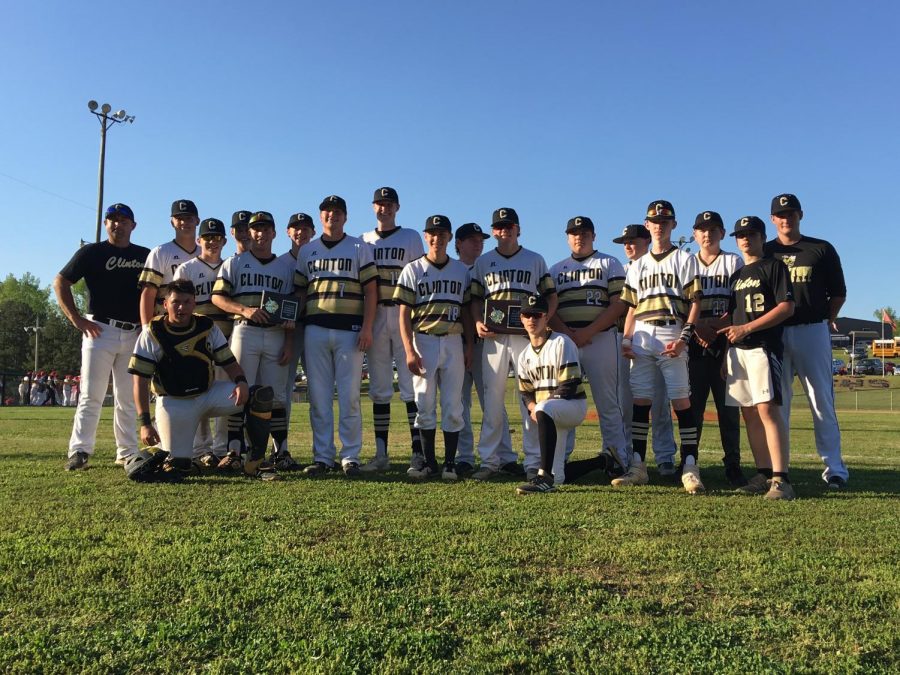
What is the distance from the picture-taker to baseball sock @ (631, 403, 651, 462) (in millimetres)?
6145

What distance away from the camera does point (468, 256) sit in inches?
289

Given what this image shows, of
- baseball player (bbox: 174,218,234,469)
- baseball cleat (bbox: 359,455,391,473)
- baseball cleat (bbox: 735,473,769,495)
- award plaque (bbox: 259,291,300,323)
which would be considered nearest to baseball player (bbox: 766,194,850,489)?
baseball cleat (bbox: 735,473,769,495)

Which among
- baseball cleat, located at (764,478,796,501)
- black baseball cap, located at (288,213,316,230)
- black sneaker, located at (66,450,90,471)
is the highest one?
black baseball cap, located at (288,213,316,230)

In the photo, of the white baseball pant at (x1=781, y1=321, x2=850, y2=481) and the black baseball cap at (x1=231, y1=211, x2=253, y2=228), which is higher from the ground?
the black baseball cap at (x1=231, y1=211, x2=253, y2=228)

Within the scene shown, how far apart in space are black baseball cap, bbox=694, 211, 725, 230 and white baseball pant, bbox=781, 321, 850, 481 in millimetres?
1201

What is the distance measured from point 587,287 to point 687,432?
1747 millimetres

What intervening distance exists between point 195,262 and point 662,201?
461 cm

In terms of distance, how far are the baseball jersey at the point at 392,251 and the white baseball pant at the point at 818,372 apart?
3820 mm

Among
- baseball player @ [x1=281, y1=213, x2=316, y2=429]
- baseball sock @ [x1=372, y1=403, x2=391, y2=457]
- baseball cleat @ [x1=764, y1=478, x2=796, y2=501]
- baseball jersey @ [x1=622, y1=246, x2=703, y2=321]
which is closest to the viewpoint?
baseball cleat @ [x1=764, y1=478, x2=796, y2=501]

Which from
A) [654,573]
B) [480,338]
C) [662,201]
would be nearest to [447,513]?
[654,573]

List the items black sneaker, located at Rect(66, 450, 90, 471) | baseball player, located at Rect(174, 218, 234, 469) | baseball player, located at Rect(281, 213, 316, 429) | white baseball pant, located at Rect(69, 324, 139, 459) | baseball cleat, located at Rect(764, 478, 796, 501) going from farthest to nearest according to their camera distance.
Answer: baseball player, located at Rect(281, 213, 316, 429) < baseball player, located at Rect(174, 218, 234, 469) < white baseball pant, located at Rect(69, 324, 139, 459) < black sneaker, located at Rect(66, 450, 90, 471) < baseball cleat, located at Rect(764, 478, 796, 501)

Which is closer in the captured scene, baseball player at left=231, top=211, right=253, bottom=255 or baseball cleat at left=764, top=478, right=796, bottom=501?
baseball cleat at left=764, top=478, right=796, bottom=501

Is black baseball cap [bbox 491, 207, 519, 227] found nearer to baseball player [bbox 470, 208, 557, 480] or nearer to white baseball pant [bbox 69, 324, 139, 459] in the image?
baseball player [bbox 470, 208, 557, 480]

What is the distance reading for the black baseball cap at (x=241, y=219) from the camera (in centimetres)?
688
